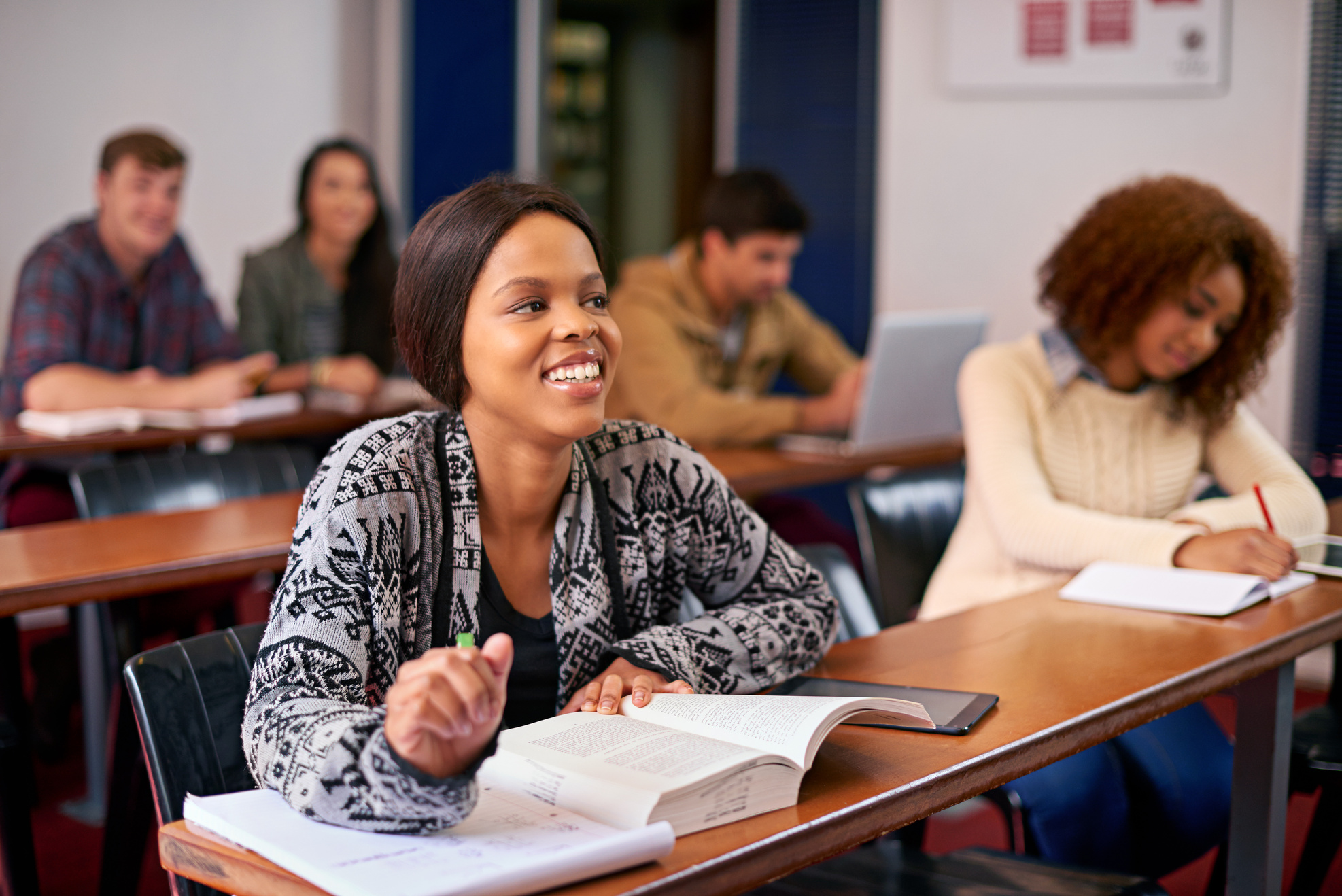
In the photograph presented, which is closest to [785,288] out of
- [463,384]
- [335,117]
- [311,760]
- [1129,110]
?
[1129,110]

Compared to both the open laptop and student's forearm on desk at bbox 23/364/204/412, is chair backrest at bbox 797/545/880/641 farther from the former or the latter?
student's forearm on desk at bbox 23/364/204/412

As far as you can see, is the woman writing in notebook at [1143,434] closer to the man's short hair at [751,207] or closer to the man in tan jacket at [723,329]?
the man in tan jacket at [723,329]

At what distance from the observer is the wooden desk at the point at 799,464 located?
2.99 meters

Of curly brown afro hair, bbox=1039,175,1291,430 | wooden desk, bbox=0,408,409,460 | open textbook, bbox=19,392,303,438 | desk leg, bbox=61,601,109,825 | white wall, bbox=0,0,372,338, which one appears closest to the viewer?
curly brown afro hair, bbox=1039,175,1291,430

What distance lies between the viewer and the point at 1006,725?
4.18 ft

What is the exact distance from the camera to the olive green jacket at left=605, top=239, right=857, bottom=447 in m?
3.34

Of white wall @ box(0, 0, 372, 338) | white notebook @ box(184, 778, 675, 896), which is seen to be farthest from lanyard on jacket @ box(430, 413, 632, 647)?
white wall @ box(0, 0, 372, 338)

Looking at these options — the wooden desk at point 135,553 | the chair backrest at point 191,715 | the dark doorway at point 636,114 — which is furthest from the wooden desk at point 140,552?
the dark doorway at point 636,114

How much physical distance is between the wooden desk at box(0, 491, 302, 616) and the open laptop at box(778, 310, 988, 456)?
56.4 inches

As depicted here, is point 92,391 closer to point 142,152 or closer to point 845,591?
point 142,152

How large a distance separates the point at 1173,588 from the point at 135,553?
162cm

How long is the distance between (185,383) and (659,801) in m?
2.79

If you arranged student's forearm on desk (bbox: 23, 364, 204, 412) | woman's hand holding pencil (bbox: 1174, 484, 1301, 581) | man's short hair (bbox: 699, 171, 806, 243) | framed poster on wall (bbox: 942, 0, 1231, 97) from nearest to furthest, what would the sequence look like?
1. woman's hand holding pencil (bbox: 1174, 484, 1301, 581)
2. student's forearm on desk (bbox: 23, 364, 204, 412)
3. man's short hair (bbox: 699, 171, 806, 243)
4. framed poster on wall (bbox: 942, 0, 1231, 97)

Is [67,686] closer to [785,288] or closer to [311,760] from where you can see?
[311,760]
